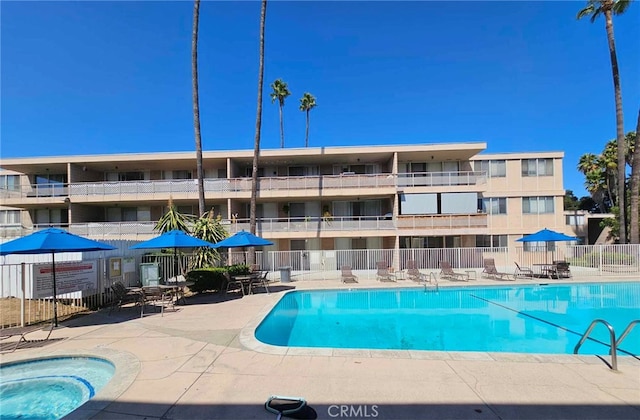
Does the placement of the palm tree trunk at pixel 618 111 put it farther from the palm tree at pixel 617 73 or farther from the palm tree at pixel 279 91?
the palm tree at pixel 279 91

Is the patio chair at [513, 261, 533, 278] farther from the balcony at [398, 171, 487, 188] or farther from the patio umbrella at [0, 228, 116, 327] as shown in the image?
the patio umbrella at [0, 228, 116, 327]

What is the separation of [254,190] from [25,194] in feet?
62.8

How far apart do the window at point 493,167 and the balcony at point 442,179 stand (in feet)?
11.5

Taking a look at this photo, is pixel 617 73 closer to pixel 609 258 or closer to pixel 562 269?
pixel 609 258

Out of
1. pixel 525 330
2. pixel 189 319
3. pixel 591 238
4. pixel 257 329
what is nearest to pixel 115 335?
pixel 189 319

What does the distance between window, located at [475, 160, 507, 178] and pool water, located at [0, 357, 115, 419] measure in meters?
28.4

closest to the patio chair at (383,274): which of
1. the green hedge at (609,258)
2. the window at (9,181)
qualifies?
the green hedge at (609,258)

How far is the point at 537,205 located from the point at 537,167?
3.20 meters

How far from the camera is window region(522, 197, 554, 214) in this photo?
26.8m

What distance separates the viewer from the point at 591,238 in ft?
114

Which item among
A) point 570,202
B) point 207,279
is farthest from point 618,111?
point 570,202

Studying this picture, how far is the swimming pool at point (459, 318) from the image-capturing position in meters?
8.77

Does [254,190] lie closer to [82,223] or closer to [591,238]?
[82,223]

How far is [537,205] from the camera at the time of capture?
2692cm
